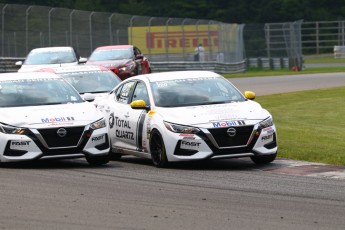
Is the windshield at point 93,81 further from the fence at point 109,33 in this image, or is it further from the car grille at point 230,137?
the fence at point 109,33

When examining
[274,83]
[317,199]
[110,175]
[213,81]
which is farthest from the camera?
[274,83]

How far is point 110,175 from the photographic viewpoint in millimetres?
15016

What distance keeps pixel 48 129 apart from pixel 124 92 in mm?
2451

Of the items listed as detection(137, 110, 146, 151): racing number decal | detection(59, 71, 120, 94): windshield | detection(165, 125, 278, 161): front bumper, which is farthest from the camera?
detection(59, 71, 120, 94): windshield

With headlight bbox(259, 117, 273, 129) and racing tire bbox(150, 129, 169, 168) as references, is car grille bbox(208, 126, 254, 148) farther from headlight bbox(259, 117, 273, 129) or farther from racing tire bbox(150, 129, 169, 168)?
racing tire bbox(150, 129, 169, 168)

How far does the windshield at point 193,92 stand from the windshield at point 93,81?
18.8ft

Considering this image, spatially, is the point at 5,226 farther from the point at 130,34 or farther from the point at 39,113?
the point at 130,34

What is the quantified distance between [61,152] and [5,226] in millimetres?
5607

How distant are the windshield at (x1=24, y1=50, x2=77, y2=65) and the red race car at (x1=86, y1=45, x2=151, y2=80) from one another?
1.01m

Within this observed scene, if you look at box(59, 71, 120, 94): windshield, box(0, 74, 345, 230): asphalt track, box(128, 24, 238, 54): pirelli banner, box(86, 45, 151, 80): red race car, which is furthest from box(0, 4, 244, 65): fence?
box(0, 74, 345, 230): asphalt track

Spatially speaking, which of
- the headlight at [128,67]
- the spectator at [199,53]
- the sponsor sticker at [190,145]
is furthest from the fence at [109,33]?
the sponsor sticker at [190,145]

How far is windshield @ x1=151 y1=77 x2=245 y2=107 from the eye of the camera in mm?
16781

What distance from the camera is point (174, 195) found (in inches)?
495

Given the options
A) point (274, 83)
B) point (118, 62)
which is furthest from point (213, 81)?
point (274, 83)
